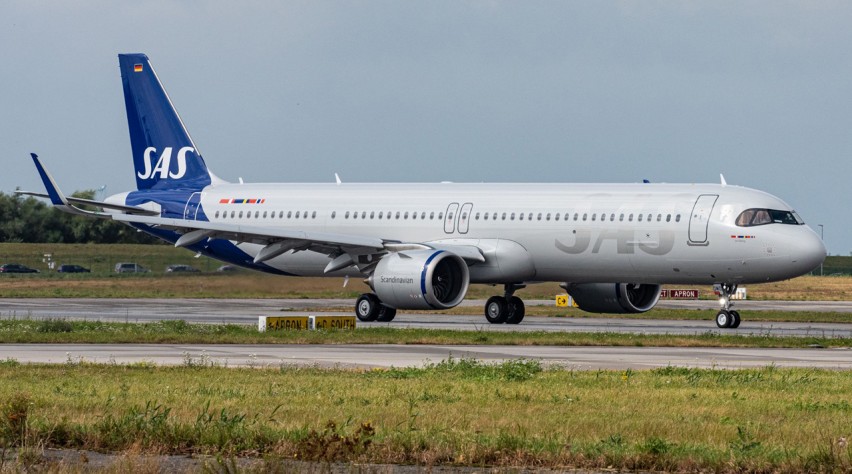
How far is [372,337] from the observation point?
112 ft

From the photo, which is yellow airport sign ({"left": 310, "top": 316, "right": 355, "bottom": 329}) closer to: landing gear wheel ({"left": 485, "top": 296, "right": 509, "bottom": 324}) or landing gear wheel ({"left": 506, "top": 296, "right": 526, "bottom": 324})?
landing gear wheel ({"left": 485, "top": 296, "right": 509, "bottom": 324})

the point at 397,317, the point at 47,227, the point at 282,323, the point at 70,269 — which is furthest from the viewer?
the point at 47,227

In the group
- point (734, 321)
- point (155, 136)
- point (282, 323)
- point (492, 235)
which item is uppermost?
point (155, 136)

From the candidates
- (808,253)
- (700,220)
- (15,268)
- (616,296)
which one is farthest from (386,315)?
(15,268)

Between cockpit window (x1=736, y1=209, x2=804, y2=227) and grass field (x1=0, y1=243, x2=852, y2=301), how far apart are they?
34.0 feet

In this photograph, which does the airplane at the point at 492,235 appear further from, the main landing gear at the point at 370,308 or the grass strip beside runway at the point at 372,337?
the grass strip beside runway at the point at 372,337

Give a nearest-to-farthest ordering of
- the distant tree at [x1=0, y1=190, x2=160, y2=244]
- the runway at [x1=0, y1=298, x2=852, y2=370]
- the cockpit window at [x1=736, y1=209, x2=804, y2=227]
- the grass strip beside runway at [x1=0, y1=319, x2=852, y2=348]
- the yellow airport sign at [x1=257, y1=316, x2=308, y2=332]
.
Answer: the runway at [x1=0, y1=298, x2=852, y2=370] < the grass strip beside runway at [x1=0, y1=319, x2=852, y2=348] < the yellow airport sign at [x1=257, y1=316, x2=308, y2=332] < the cockpit window at [x1=736, y1=209, x2=804, y2=227] < the distant tree at [x1=0, y1=190, x2=160, y2=244]

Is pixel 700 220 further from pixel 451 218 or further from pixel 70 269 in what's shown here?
pixel 70 269

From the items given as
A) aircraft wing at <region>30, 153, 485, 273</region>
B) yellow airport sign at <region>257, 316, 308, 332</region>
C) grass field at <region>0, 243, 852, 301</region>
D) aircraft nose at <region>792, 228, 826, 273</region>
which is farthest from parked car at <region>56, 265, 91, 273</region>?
aircraft nose at <region>792, 228, 826, 273</region>

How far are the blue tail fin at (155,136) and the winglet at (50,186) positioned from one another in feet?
23.8

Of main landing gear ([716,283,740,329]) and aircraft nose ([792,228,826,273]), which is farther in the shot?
main landing gear ([716,283,740,329])

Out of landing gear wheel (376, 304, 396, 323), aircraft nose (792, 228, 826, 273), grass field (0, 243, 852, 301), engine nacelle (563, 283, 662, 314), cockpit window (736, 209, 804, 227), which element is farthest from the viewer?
grass field (0, 243, 852, 301)

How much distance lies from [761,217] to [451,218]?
9992mm

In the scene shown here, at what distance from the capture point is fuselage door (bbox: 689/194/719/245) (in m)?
40.6
